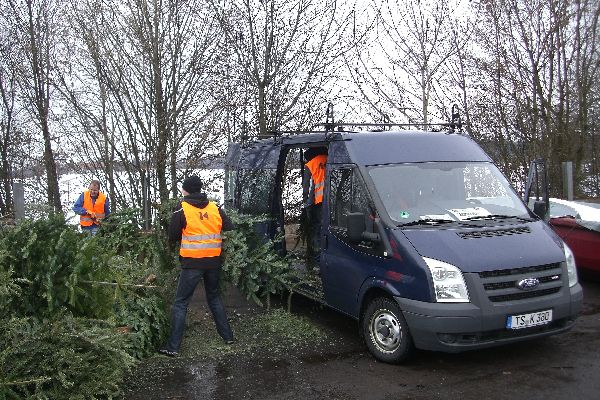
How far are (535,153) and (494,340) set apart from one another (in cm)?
1404

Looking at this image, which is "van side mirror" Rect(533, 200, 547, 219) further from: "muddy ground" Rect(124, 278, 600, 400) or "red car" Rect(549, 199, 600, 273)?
"red car" Rect(549, 199, 600, 273)

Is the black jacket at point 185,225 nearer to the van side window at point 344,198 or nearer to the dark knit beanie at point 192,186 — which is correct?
the dark knit beanie at point 192,186

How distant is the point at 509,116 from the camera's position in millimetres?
17609

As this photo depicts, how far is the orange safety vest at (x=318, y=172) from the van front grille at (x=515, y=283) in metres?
2.57

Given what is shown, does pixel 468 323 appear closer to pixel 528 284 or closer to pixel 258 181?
pixel 528 284

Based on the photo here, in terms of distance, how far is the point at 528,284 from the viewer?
17.1 ft

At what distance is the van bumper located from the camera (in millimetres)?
5059

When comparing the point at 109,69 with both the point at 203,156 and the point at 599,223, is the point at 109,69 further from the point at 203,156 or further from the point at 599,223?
the point at 599,223

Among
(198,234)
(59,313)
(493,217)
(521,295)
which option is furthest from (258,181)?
(521,295)

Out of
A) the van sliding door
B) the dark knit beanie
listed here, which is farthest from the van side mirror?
the dark knit beanie

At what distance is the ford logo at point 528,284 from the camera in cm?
520

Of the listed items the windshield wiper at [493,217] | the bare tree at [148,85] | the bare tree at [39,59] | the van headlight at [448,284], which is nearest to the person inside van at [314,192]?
the windshield wiper at [493,217]

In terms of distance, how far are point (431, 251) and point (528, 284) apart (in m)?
0.90

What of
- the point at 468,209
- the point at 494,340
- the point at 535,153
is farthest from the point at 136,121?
the point at 535,153
